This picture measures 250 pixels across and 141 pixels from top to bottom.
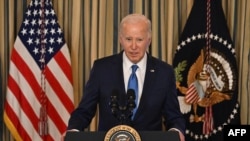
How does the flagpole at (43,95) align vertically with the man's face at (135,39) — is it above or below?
below

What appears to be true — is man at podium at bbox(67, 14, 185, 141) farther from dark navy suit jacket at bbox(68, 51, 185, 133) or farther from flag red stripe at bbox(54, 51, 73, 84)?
flag red stripe at bbox(54, 51, 73, 84)

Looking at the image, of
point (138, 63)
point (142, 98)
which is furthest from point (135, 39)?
point (142, 98)

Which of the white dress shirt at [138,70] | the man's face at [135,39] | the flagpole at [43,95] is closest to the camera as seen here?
the man's face at [135,39]

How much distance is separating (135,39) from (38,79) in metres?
1.87

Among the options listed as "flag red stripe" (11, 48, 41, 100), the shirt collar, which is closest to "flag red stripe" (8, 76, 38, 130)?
"flag red stripe" (11, 48, 41, 100)

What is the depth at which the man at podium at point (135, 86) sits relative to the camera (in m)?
2.30

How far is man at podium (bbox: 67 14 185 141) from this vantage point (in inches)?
90.7

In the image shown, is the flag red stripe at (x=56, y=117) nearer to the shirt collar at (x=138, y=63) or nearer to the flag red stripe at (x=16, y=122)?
the flag red stripe at (x=16, y=122)

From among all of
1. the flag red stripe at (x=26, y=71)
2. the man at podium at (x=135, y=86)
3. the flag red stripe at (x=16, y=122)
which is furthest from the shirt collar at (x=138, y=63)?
the flag red stripe at (x=16, y=122)

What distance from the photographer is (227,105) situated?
4.00 m

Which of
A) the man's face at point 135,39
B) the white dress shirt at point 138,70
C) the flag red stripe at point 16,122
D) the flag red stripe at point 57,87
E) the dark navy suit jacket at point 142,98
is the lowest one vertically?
the flag red stripe at point 16,122

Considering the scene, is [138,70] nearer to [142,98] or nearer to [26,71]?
[142,98]

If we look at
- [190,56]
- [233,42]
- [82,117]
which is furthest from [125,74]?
[233,42]

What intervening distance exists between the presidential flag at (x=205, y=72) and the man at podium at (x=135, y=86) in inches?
59.9
